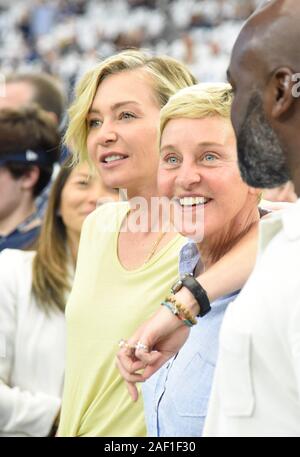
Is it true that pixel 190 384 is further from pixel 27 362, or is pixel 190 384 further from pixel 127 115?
pixel 27 362

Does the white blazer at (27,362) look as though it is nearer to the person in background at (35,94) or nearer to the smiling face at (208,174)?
the person in background at (35,94)

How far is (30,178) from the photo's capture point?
3.49 meters

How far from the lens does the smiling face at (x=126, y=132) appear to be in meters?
2.08

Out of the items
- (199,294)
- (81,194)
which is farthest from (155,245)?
(81,194)

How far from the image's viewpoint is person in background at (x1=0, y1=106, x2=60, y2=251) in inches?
134

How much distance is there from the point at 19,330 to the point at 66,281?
0.19 metres

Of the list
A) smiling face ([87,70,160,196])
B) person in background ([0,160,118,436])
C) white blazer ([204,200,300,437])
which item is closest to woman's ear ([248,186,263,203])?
smiling face ([87,70,160,196])

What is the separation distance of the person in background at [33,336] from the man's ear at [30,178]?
0.68 metres

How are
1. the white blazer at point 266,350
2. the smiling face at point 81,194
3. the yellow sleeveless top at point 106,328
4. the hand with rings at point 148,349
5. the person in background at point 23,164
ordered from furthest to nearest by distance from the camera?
the person in background at point 23,164, the smiling face at point 81,194, the yellow sleeveless top at point 106,328, the hand with rings at point 148,349, the white blazer at point 266,350

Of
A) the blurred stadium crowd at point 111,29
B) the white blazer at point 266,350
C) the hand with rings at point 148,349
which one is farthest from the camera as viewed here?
the blurred stadium crowd at point 111,29

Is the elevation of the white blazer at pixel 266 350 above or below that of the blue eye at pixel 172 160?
below

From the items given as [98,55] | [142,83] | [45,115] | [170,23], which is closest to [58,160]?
[45,115]

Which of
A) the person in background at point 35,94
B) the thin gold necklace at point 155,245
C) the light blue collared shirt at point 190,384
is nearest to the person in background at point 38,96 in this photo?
the person in background at point 35,94

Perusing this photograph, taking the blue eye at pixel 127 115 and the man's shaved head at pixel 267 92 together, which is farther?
the blue eye at pixel 127 115
